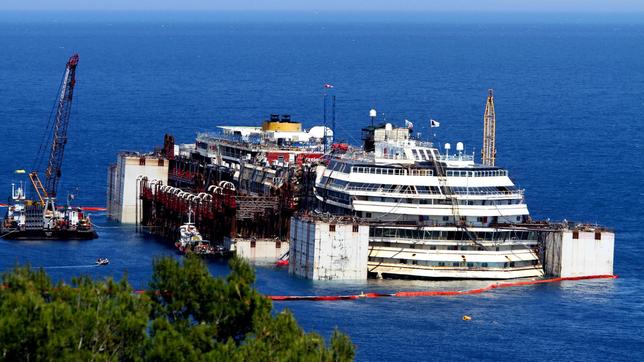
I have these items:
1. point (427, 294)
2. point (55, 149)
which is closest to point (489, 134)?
point (427, 294)

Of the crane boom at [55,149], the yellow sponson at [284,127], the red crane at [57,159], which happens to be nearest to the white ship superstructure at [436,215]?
the yellow sponson at [284,127]

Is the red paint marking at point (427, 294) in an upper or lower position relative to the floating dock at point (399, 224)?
lower

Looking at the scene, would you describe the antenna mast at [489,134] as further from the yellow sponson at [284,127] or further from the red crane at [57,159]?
the red crane at [57,159]

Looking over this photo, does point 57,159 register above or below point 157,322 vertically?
above

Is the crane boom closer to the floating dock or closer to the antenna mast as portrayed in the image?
the floating dock

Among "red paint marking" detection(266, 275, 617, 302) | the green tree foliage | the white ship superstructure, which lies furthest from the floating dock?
the green tree foliage

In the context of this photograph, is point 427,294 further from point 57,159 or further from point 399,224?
point 57,159
